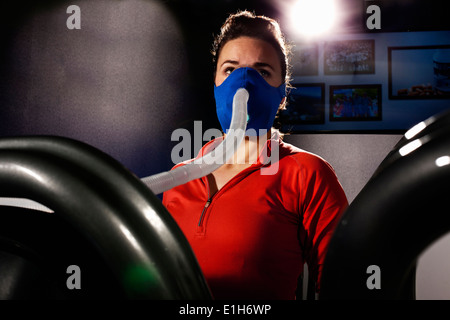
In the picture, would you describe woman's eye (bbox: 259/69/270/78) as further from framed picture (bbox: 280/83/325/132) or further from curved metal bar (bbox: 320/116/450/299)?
framed picture (bbox: 280/83/325/132)

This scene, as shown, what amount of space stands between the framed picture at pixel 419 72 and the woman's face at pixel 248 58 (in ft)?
5.41

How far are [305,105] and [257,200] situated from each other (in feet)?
5.61

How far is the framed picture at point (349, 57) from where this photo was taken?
8.22 feet

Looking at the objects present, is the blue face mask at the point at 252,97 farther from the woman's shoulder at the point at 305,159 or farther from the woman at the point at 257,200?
the woman's shoulder at the point at 305,159

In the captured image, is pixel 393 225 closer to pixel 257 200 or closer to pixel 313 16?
pixel 257 200

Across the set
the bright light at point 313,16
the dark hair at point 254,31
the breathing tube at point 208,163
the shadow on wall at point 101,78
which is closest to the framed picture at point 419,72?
the bright light at point 313,16

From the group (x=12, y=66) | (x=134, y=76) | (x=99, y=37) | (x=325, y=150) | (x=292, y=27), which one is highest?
(x=292, y=27)

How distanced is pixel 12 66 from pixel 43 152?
2.09 m

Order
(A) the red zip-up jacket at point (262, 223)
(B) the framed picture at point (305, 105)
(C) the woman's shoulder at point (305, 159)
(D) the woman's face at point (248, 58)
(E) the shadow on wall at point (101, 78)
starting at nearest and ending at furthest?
(A) the red zip-up jacket at point (262, 223)
(C) the woman's shoulder at point (305, 159)
(D) the woman's face at point (248, 58)
(E) the shadow on wall at point (101, 78)
(B) the framed picture at point (305, 105)

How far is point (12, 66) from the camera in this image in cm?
195

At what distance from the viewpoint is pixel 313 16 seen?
8.14 feet

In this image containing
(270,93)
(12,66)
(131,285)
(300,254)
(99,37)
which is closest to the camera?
(131,285)
